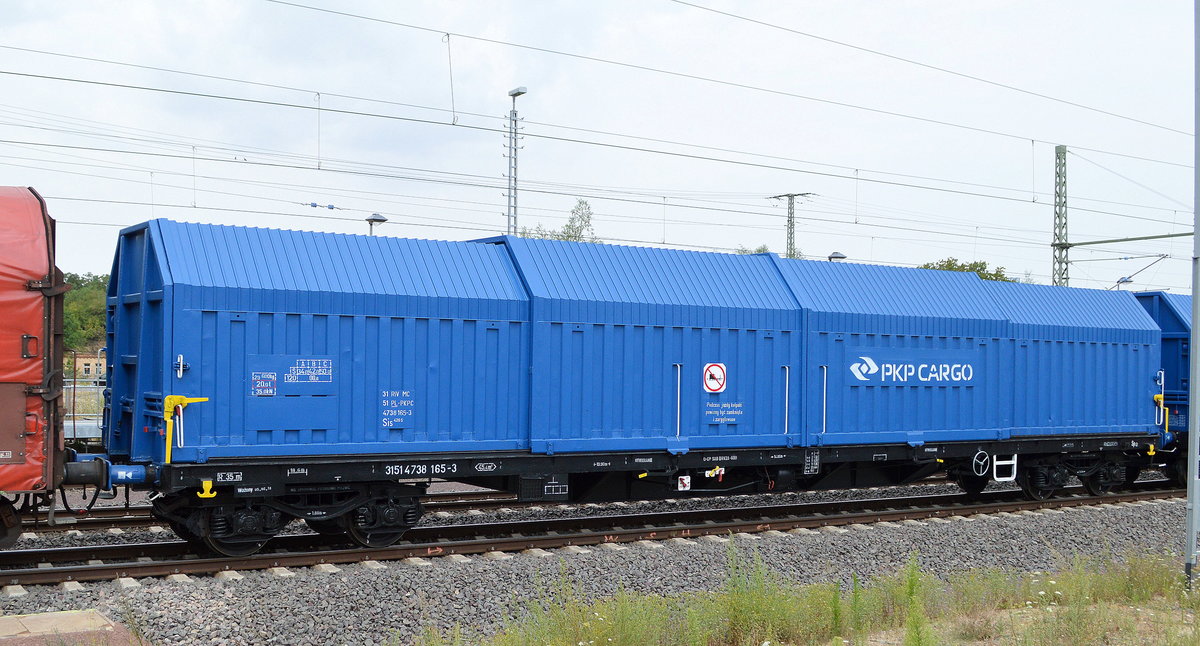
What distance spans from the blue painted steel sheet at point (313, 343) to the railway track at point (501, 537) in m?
1.15

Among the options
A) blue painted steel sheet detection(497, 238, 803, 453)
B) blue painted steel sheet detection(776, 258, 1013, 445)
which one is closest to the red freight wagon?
blue painted steel sheet detection(497, 238, 803, 453)

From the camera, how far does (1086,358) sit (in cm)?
1714

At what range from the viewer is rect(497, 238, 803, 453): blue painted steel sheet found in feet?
39.9

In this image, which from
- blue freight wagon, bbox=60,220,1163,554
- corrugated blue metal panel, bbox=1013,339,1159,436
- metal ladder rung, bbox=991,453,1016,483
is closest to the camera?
blue freight wagon, bbox=60,220,1163,554

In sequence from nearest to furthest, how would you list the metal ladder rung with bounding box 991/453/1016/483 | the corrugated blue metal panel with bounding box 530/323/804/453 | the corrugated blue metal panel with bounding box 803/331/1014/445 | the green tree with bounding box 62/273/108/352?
the corrugated blue metal panel with bounding box 530/323/804/453
the corrugated blue metal panel with bounding box 803/331/1014/445
the metal ladder rung with bounding box 991/453/1016/483
the green tree with bounding box 62/273/108/352

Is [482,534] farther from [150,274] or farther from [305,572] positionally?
[150,274]

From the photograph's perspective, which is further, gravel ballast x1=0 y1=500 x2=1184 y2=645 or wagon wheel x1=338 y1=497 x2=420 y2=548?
Result: wagon wheel x1=338 y1=497 x2=420 y2=548

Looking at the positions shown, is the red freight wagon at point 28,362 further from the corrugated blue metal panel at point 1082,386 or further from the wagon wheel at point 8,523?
the corrugated blue metal panel at point 1082,386

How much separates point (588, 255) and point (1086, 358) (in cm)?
991

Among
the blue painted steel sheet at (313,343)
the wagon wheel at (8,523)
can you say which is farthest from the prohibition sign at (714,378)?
the wagon wheel at (8,523)

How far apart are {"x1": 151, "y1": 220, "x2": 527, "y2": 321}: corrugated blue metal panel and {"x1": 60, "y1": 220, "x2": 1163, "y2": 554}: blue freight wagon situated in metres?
0.03

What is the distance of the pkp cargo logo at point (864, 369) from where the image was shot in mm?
14492

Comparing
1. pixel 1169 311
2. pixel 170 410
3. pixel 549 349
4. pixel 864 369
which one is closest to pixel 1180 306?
pixel 1169 311

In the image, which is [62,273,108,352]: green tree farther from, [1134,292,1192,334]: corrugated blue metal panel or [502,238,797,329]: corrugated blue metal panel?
[1134,292,1192,334]: corrugated blue metal panel
